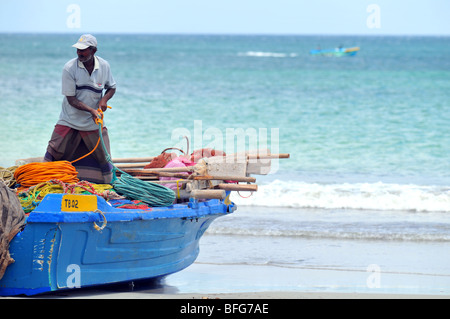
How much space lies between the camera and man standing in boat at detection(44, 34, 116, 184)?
575 centimetres

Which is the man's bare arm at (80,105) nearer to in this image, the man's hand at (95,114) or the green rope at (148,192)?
the man's hand at (95,114)

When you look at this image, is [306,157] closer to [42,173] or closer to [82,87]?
[82,87]

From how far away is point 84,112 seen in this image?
5.90 m

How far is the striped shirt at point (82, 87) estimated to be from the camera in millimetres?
5750

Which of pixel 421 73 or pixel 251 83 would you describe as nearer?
pixel 251 83

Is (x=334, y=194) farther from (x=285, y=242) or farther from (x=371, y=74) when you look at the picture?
(x=371, y=74)

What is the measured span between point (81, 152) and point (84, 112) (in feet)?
1.22

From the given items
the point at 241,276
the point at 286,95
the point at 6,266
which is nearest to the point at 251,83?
the point at 286,95

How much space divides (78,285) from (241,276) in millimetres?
1916

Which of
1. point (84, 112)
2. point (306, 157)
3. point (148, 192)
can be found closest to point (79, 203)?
point (148, 192)

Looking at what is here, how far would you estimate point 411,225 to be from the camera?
348 inches

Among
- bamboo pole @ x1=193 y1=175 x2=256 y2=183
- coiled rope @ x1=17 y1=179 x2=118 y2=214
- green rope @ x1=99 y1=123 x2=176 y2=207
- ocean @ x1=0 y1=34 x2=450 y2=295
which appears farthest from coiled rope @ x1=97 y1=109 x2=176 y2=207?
ocean @ x1=0 y1=34 x2=450 y2=295

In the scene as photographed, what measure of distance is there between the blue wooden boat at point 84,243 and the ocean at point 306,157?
0.89 m

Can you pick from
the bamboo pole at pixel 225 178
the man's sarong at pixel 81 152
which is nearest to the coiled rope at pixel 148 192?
the bamboo pole at pixel 225 178
